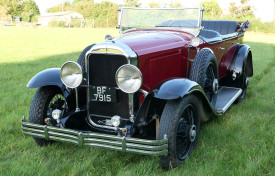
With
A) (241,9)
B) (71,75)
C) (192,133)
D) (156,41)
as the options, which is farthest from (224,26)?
(241,9)

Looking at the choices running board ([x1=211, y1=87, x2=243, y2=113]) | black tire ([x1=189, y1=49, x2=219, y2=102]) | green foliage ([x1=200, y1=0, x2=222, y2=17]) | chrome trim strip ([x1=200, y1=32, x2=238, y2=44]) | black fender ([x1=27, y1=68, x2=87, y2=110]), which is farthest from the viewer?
green foliage ([x1=200, y1=0, x2=222, y2=17])

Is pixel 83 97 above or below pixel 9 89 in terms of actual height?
above

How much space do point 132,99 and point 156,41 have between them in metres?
0.84

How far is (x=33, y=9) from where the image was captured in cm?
7312

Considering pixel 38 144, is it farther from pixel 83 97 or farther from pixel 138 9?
pixel 138 9

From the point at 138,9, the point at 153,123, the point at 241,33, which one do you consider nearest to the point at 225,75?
the point at 241,33

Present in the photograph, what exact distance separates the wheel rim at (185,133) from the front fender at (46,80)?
1392 millimetres

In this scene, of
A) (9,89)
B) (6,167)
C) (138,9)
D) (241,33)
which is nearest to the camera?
(6,167)

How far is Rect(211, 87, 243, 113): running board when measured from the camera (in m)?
3.44

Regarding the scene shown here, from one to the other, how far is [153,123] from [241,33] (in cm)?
362

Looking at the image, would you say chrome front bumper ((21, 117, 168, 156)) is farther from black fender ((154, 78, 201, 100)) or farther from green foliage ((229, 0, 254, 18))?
green foliage ((229, 0, 254, 18))

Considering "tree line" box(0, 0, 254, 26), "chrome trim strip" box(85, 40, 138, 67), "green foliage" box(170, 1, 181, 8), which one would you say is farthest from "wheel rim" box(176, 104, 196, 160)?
"tree line" box(0, 0, 254, 26)

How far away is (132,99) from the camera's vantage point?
2639 mm

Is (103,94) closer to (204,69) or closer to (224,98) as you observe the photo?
(204,69)
